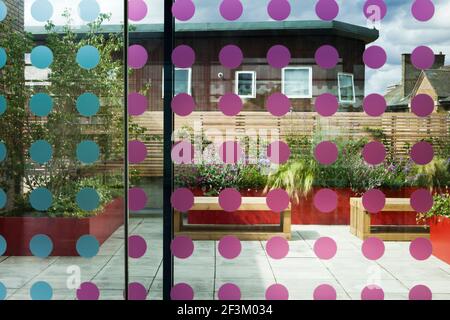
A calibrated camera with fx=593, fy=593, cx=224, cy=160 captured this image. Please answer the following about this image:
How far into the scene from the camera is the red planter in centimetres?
332

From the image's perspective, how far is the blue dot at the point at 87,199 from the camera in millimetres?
3346

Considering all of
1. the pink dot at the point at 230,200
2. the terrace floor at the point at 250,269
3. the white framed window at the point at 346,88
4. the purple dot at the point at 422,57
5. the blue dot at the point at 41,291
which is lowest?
the blue dot at the point at 41,291

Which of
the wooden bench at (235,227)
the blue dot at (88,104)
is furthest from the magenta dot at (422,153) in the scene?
the blue dot at (88,104)

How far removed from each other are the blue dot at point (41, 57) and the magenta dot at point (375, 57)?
5.73 feet

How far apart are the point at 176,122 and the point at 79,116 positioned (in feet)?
1.88

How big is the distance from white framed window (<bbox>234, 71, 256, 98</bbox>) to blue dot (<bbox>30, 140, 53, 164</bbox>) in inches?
44.2

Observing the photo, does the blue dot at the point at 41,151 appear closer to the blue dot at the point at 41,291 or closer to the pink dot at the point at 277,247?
the blue dot at the point at 41,291

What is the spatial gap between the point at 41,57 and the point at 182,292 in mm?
1545

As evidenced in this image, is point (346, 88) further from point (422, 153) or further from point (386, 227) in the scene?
point (386, 227)

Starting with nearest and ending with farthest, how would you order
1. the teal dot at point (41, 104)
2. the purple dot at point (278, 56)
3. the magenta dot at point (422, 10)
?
1. the magenta dot at point (422, 10)
2. the purple dot at point (278, 56)
3. the teal dot at point (41, 104)

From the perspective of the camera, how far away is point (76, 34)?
3.32m

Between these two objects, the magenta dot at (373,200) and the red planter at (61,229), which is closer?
the magenta dot at (373,200)
